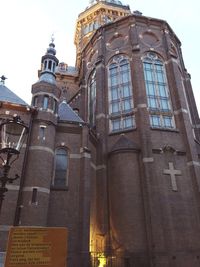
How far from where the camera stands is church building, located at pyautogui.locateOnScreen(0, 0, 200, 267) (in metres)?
18.8

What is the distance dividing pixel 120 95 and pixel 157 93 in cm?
371

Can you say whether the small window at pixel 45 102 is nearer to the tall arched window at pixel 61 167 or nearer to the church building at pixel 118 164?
the church building at pixel 118 164

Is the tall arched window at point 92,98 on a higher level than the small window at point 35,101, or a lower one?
higher

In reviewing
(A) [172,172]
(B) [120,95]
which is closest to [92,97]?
(B) [120,95]

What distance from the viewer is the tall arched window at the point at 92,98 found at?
2854cm

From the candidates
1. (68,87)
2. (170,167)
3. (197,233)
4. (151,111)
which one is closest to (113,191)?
(170,167)

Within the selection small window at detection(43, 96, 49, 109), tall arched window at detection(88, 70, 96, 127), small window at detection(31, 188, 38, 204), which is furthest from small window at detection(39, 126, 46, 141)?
tall arched window at detection(88, 70, 96, 127)

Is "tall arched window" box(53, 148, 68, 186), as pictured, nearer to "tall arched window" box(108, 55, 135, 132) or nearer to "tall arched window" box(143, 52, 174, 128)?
"tall arched window" box(108, 55, 135, 132)

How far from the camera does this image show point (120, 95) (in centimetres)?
2738

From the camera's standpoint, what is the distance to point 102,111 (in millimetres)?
26672

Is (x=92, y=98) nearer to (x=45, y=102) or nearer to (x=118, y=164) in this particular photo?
(x=45, y=102)


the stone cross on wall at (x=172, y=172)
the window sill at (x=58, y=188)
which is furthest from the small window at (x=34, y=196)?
the stone cross on wall at (x=172, y=172)

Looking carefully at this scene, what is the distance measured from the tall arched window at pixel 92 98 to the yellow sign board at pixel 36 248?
21.3 meters

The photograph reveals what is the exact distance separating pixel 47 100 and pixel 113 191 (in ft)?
30.9
